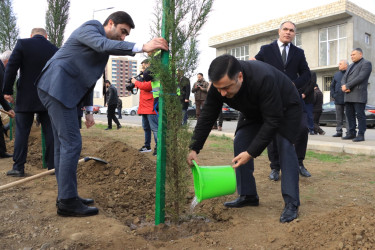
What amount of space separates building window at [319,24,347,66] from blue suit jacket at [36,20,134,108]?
27.5m

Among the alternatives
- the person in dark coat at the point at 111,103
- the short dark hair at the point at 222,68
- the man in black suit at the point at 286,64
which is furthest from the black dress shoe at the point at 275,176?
the person in dark coat at the point at 111,103

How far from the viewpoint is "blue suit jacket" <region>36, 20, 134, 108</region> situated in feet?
9.67

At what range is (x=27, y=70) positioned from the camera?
456 cm

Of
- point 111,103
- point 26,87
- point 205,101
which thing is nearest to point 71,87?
point 205,101

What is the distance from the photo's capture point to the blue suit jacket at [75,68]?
2.95m

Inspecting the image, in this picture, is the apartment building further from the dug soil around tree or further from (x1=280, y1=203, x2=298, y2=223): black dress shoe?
(x1=280, y1=203, x2=298, y2=223): black dress shoe

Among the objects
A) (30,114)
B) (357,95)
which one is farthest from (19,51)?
(357,95)

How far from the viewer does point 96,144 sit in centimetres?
764

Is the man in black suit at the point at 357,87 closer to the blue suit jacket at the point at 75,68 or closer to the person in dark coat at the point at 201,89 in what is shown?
the person in dark coat at the point at 201,89

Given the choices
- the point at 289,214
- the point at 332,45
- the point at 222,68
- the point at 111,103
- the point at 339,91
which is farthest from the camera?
the point at 332,45

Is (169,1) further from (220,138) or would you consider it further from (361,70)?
(220,138)

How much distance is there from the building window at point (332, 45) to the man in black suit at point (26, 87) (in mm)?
26832

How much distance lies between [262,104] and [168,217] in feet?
4.70

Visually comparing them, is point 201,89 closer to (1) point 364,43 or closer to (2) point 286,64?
(2) point 286,64
